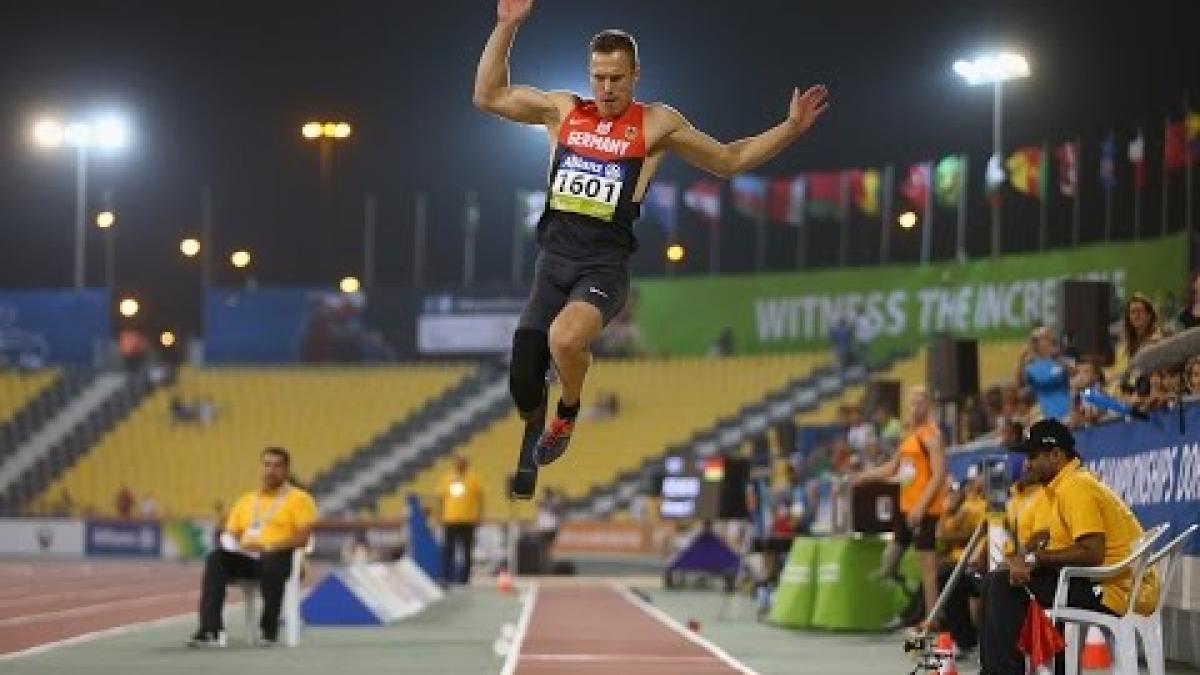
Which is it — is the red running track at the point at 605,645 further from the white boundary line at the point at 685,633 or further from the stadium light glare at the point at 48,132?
the stadium light glare at the point at 48,132

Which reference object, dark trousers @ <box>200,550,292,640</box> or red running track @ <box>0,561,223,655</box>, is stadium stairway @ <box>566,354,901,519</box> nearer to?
red running track @ <box>0,561,223,655</box>

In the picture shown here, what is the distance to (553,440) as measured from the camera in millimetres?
9445

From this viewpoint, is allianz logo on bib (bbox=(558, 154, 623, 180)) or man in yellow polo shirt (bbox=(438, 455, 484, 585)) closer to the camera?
allianz logo on bib (bbox=(558, 154, 623, 180))

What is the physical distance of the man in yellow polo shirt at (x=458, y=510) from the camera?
29594mm

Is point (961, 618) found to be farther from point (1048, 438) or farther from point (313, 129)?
point (313, 129)

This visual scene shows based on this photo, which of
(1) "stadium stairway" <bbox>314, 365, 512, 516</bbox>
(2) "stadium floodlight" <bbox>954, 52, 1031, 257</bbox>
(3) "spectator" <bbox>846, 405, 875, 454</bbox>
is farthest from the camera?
(1) "stadium stairway" <bbox>314, 365, 512, 516</bbox>

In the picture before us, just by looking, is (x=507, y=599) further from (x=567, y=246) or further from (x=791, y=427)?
(x=567, y=246)

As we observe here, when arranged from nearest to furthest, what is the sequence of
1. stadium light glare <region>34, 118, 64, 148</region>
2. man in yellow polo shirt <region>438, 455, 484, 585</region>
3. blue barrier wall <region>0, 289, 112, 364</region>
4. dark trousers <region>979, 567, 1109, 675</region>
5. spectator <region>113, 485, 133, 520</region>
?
1. dark trousers <region>979, 567, 1109, 675</region>
2. man in yellow polo shirt <region>438, 455, 484, 585</region>
3. spectator <region>113, 485, 133, 520</region>
4. blue barrier wall <region>0, 289, 112, 364</region>
5. stadium light glare <region>34, 118, 64, 148</region>

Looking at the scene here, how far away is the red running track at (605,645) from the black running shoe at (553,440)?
190 inches

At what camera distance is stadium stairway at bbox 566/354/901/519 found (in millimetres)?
48219

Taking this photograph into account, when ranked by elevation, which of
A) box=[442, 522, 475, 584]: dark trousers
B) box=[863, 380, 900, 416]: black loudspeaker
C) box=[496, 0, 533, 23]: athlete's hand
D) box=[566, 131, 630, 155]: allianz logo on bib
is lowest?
box=[442, 522, 475, 584]: dark trousers

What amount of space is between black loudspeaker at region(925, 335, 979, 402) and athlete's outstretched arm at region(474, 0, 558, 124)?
12.1 m

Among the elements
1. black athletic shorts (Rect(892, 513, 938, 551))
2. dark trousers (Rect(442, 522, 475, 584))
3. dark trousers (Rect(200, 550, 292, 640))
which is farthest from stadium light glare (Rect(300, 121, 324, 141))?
black athletic shorts (Rect(892, 513, 938, 551))

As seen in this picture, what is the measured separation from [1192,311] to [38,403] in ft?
142
